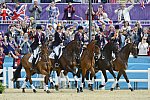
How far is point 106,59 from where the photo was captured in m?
33.3

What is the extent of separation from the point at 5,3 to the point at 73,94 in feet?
38.7

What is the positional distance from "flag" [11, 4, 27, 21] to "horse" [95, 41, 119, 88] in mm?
8238

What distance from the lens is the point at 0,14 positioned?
133 feet

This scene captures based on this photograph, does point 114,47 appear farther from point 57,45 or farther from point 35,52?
point 35,52

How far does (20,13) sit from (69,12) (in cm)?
238

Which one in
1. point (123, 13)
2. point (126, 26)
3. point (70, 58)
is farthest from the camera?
point (123, 13)

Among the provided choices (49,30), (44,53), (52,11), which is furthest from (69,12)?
(44,53)

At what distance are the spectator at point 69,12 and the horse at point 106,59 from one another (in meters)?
7.42

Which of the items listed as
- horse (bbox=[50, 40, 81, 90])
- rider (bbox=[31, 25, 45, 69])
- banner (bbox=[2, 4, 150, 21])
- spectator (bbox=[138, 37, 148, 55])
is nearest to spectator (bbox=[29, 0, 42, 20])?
banner (bbox=[2, 4, 150, 21])

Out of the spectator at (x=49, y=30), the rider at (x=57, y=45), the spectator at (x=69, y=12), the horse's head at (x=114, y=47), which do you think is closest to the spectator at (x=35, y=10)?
the spectator at (x=69, y=12)

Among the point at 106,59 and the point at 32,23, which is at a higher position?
the point at 32,23

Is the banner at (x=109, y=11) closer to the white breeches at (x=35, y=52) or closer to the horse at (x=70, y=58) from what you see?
the horse at (x=70, y=58)

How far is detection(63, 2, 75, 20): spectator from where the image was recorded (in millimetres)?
40375

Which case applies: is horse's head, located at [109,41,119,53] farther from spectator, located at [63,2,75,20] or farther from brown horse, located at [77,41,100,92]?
spectator, located at [63,2,75,20]
